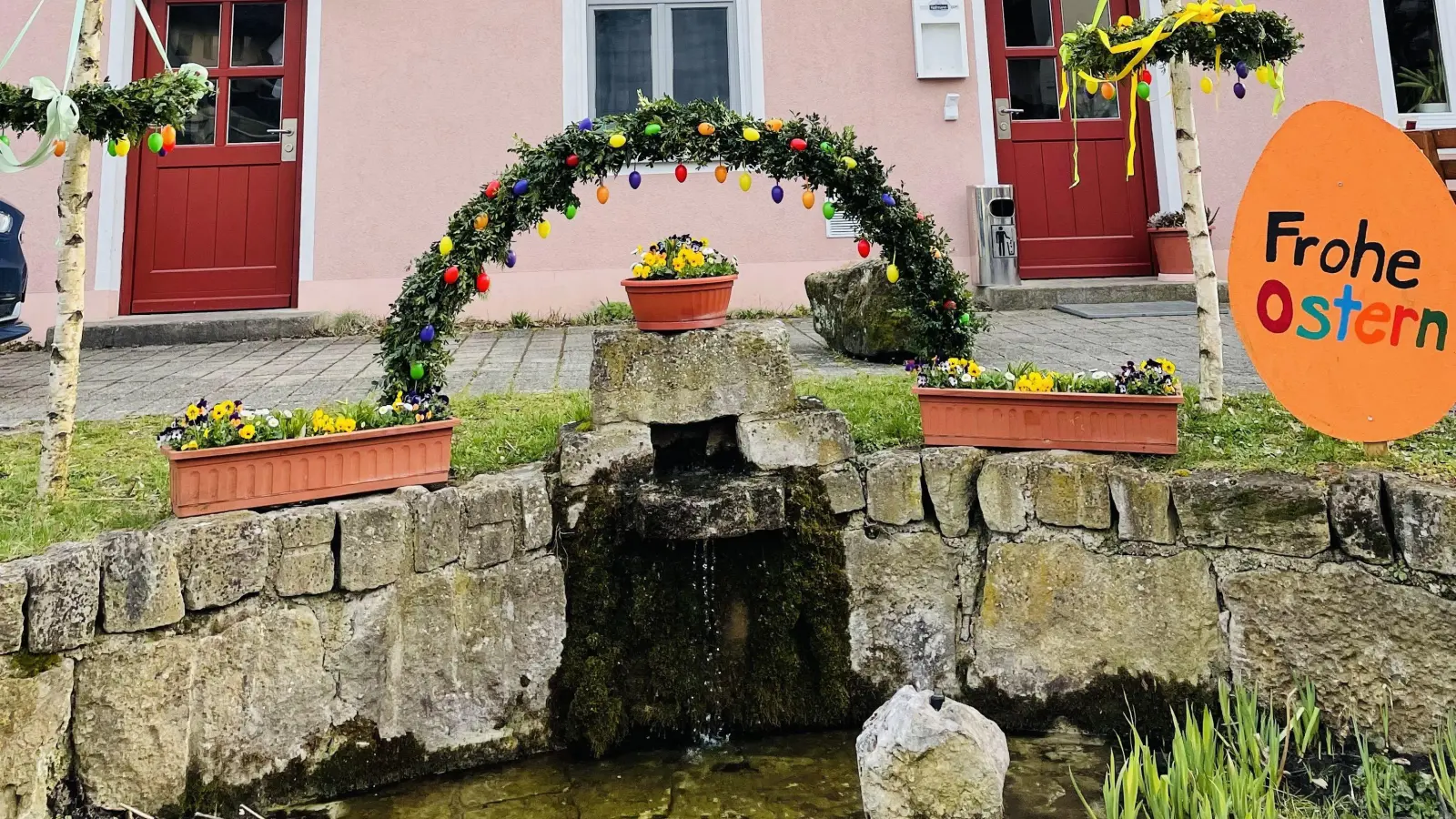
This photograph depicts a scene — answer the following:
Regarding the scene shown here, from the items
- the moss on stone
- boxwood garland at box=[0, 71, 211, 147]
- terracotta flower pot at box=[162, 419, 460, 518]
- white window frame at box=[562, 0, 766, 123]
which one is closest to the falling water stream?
the moss on stone

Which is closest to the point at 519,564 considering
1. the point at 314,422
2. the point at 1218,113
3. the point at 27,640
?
the point at 314,422

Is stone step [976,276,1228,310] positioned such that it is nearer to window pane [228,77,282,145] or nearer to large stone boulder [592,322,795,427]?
large stone boulder [592,322,795,427]

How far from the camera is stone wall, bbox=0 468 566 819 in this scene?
2078 mm

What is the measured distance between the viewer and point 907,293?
10.7 feet

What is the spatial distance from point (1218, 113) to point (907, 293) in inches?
209

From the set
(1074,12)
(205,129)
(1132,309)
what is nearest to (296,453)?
(1132,309)

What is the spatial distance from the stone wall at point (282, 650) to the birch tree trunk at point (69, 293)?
0.58 meters

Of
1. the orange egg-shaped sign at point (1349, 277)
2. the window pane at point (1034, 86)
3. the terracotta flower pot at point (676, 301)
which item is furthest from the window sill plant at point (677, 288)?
the window pane at point (1034, 86)

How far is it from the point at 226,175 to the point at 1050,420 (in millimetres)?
6446

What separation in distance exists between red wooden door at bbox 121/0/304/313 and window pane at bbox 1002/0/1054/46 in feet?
17.6

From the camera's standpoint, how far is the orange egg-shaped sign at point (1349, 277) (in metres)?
2.50

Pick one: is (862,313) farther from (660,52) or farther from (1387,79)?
(1387,79)

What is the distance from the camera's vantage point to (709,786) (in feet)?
8.03

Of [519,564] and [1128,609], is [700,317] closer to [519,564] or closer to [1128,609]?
[519,564]
